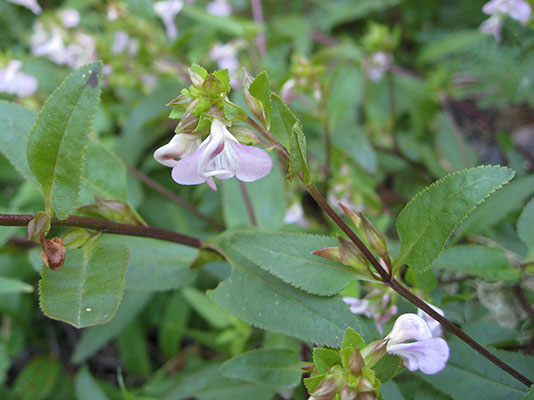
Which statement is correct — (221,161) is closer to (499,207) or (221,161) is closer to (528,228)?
(528,228)

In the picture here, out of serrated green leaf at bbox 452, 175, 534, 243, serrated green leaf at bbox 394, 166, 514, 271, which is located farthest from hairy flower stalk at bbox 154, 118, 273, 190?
serrated green leaf at bbox 452, 175, 534, 243

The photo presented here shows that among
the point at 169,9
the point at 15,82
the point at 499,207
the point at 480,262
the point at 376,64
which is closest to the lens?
the point at 480,262

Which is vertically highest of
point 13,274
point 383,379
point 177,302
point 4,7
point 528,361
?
point 4,7

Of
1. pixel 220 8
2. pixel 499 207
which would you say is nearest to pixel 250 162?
pixel 499 207

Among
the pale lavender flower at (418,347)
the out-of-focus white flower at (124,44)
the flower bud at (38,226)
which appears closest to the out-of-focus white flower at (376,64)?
the out-of-focus white flower at (124,44)

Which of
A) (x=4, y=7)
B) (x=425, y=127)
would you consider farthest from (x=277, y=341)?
(x=4, y=7)

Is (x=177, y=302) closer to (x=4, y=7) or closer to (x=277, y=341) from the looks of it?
(x=277, y=341)

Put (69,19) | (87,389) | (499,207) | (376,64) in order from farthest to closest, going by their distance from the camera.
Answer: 1. (69,19)
2. (376,64)
3. (87,389)
4. (499,207)
